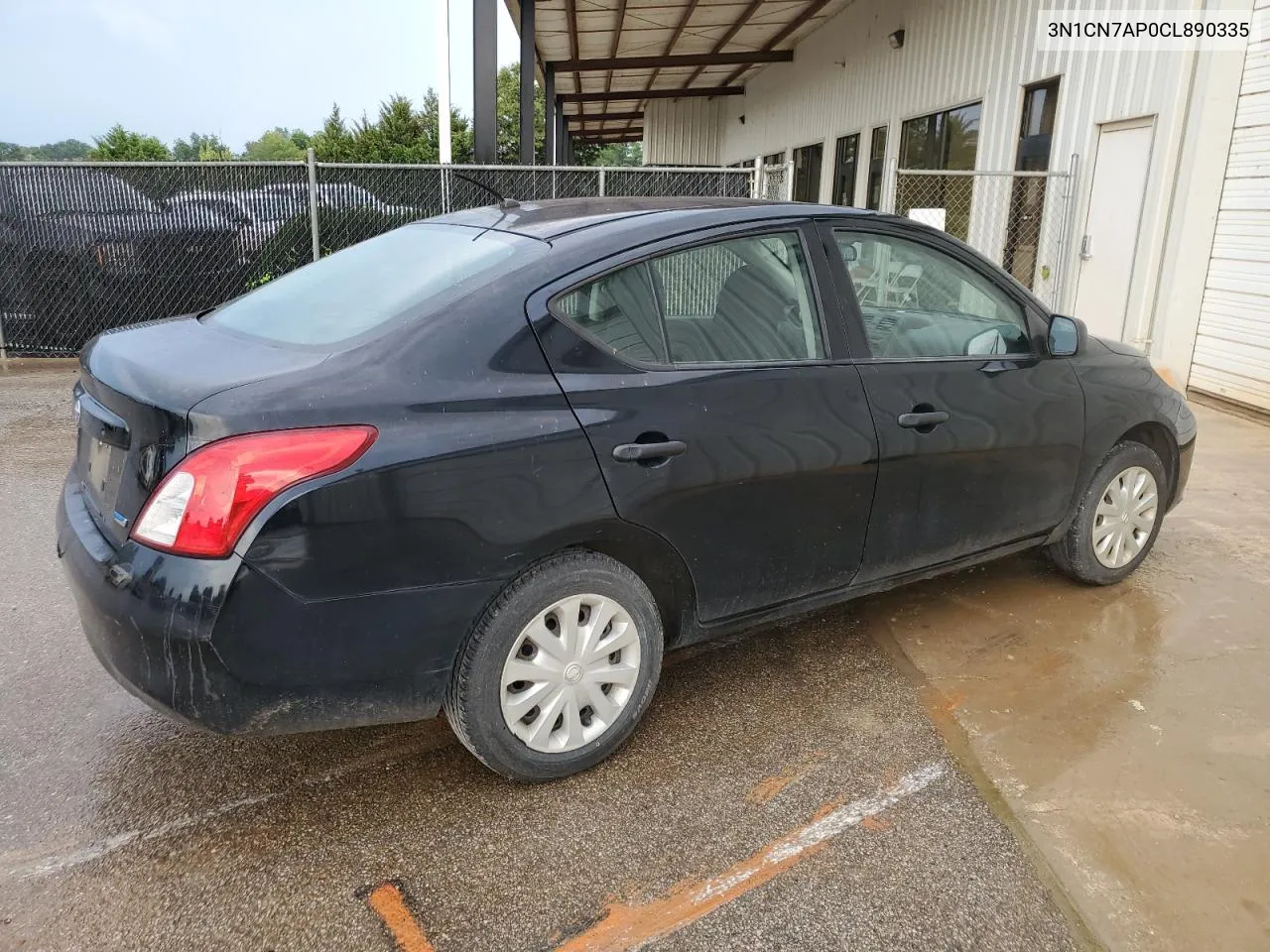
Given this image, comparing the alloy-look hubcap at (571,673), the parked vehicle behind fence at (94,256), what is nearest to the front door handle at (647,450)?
the alloy-look hubcap at (571,673)

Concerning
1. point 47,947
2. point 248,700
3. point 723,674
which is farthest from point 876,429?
point 47,947

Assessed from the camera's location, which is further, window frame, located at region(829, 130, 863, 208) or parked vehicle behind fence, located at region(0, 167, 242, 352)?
window frame, located at region(829, 130, 863, 208)

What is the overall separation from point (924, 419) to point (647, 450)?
1127mm

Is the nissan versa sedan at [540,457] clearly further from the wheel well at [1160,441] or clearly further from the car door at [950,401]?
the wheel well at [1160,441]

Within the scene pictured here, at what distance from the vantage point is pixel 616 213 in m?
3.04

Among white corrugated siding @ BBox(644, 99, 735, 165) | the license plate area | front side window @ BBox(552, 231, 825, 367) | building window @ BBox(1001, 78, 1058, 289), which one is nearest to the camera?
the license plate area

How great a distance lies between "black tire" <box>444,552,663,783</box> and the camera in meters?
2.48

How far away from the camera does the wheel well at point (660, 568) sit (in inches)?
105

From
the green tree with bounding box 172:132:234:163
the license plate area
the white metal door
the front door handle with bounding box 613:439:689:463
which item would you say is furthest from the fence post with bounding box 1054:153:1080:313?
the green tree with bounding box 172:132:234:163

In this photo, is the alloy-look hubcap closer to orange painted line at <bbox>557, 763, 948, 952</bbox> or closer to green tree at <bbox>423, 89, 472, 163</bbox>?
orange painted line at <bbox>557, 763, 948, 952</bbox>

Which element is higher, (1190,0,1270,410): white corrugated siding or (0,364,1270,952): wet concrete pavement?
(1190,0,1270,410): white corrugated siding

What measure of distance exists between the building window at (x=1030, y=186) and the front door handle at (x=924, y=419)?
24.9ft

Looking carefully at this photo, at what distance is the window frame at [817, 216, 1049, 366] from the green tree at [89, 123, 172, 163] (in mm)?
34640

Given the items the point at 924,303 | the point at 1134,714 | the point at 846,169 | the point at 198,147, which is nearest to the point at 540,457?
the point at 924,303
